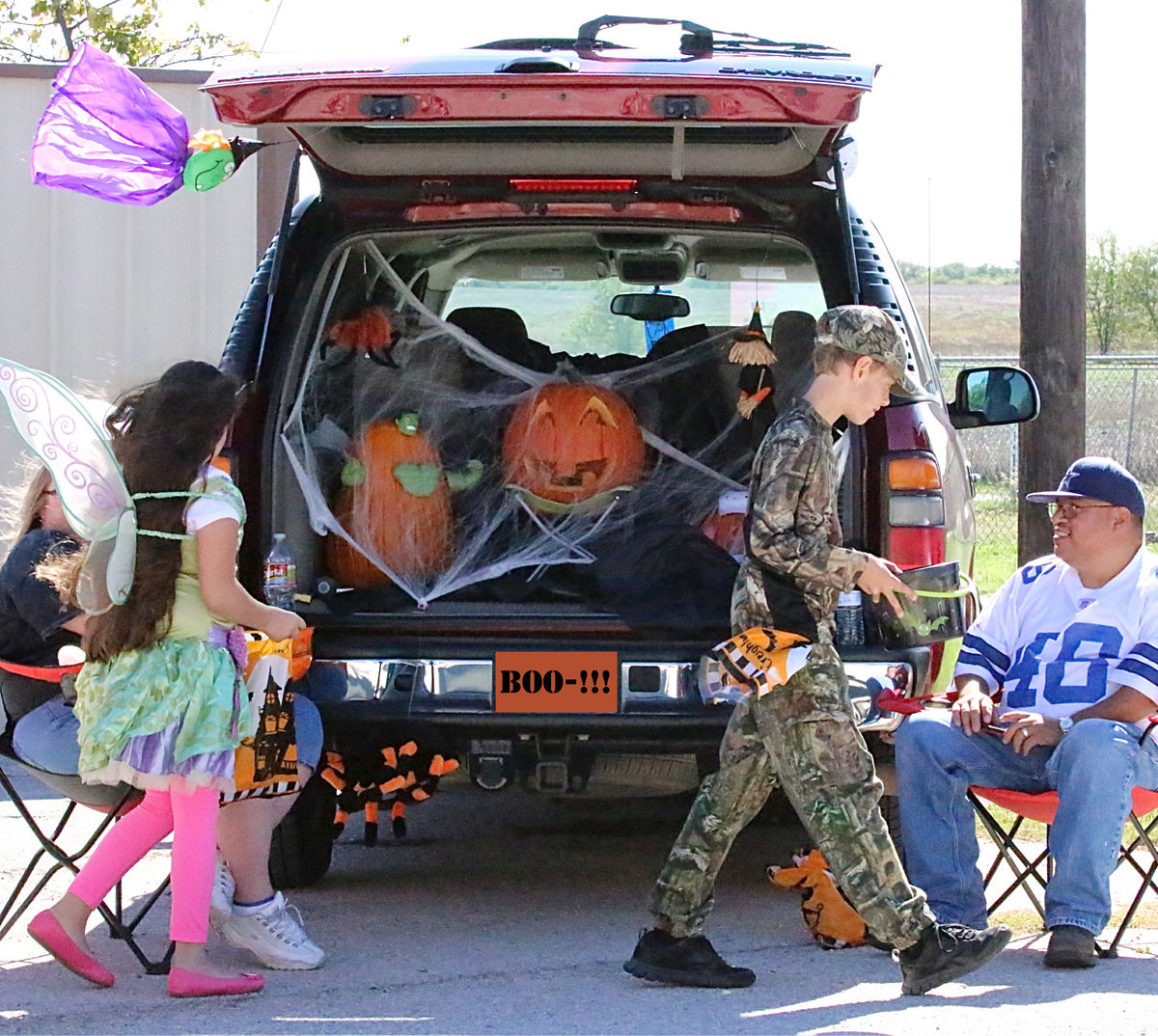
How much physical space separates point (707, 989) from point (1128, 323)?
34252mm

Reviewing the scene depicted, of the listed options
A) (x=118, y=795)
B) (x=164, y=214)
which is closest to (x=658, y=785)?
(x=118, y=795)

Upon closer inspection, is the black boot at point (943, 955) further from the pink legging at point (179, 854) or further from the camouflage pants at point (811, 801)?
the pink legging at point (179, 854)

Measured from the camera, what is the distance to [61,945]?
4297 millimetres

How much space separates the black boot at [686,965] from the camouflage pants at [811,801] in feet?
0.10

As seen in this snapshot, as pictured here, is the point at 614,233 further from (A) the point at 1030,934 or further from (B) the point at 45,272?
(B) the point at 45,272

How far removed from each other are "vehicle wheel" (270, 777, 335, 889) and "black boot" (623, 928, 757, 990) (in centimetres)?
120

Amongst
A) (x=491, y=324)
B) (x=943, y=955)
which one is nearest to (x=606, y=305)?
(x=491, y=324)

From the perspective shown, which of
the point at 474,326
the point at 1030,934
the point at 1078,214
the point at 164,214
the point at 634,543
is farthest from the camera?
the point at 164,214

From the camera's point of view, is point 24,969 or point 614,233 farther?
point 614,233

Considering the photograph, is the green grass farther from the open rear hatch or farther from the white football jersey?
the open rear hatch

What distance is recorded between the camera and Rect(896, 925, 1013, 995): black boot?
421cm

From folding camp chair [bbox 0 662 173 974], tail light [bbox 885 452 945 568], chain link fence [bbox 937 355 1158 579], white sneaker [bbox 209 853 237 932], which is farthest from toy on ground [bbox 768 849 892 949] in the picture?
chain link fence [bbox 937 355 1158 579]

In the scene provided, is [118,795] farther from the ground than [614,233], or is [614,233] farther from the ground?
[614,233]

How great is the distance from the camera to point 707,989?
440cm
